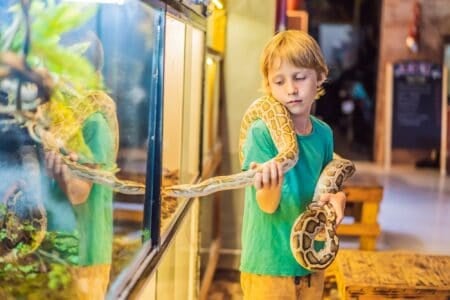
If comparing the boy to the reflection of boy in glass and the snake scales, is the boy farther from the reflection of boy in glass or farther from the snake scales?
the reflection of boy in glass

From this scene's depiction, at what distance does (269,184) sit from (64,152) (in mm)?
686

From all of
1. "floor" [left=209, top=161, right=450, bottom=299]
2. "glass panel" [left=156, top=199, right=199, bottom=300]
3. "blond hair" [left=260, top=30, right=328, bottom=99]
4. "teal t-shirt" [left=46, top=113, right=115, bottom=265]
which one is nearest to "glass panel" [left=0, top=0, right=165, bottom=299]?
"teal t-shirt" [left=46, top=113, right=115, bottom=265]

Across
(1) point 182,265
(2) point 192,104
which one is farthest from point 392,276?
(2) point 192,104

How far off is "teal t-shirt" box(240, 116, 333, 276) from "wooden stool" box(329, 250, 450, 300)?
1105mm

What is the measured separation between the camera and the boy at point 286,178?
2.13 m

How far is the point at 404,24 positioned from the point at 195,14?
10.4m

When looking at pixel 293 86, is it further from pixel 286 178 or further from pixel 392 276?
pixel 392 276

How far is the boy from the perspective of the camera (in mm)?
2131

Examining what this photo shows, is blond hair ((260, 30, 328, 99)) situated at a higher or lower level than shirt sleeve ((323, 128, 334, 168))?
higher

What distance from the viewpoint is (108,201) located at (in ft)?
6.10

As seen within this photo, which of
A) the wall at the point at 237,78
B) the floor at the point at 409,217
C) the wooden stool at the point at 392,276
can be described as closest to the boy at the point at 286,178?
the wooden stool at the point at 392,276

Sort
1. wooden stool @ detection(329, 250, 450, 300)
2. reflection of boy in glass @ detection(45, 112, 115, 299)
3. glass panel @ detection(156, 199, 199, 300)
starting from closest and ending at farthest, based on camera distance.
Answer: reflection of boy in glass @ detection(45, 112, 115, 299) < glass panel @ detection(156, 199, 199, 300) < wooden stool @ detection(329, 250, 450, 300)

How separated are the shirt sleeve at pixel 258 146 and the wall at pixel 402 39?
10.5m

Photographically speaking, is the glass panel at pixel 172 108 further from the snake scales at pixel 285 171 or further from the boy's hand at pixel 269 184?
the boy's hand at pixel 269 184
